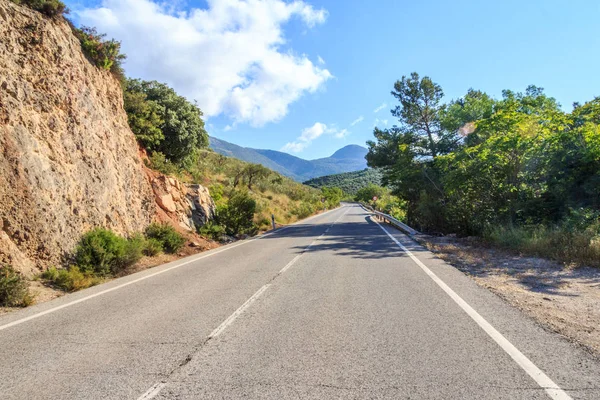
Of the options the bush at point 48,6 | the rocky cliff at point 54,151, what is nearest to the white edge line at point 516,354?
the rocky cliff at point 54,151

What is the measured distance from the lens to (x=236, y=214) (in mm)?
19625

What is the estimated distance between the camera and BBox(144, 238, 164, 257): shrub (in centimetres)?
1192

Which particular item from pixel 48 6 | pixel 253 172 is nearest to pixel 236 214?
pixel 48 6

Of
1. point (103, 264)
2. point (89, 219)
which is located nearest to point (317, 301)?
point (103, 264)

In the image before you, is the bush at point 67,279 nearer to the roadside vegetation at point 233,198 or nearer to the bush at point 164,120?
the roadside vegetation at point 233,198

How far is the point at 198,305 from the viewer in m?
6.05

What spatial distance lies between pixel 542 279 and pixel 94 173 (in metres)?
12.3

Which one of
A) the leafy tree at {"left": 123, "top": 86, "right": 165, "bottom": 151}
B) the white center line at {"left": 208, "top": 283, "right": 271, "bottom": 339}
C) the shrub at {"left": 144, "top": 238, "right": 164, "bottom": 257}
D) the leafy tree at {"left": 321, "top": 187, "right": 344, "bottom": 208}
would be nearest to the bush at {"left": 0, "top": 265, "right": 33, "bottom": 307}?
the white center line at {"left": 208, "top": 283, "right": 271, "bottom": 339}

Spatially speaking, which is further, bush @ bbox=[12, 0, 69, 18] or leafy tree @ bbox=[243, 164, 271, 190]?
leafy tree @ bbox=[243, 164, 271, 190]

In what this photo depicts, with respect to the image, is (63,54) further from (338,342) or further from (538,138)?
(538,138)

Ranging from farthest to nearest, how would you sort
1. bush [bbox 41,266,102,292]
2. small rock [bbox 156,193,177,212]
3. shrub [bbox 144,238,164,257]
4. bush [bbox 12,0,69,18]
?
small rock [bbox 156,193,177,212], shrub [bbox 144,238,164,257], bush [bbox 12,0,69,18], bush [bbox 41,266,102,292]

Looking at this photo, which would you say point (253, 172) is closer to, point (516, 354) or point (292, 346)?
point (292, 346)

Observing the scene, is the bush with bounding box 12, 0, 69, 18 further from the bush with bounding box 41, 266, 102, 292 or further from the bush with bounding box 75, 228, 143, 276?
the bush with bounding box 41, 266, 102, 292

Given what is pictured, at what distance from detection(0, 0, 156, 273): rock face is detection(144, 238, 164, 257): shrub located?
850 mm
